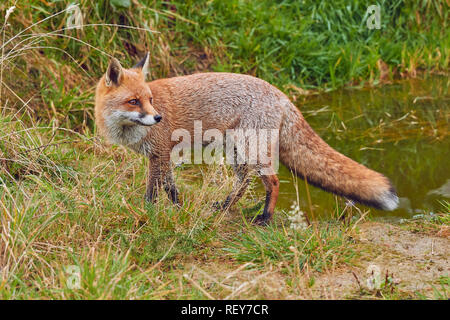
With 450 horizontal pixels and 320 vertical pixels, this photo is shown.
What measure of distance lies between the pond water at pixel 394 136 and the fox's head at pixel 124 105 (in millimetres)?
1489

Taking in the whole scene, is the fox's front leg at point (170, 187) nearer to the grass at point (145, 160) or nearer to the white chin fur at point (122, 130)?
the grass at point (145, 160)

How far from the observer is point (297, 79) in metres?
7.64

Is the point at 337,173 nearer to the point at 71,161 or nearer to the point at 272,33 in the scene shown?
the point at 71,161

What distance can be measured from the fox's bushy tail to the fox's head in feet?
3.67

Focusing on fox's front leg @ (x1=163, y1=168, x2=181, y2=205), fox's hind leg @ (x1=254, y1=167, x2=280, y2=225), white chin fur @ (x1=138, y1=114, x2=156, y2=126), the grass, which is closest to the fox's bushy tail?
fox's hind leg @ (x1=254, y1=167, x2=280, y2=225)

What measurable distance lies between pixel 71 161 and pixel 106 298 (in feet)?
7.62

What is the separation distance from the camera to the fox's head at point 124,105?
13.9 feet

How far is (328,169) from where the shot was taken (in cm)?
425

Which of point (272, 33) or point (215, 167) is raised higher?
point (272, 33)

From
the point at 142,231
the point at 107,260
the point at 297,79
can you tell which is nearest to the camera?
the point at 107,260

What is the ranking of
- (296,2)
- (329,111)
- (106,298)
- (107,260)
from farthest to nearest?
(296,2)
(329,111)
(107,260)
(106,298)

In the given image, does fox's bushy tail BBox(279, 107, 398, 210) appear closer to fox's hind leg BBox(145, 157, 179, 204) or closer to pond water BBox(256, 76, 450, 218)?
pond water BBox(256, 76, 450, 218)

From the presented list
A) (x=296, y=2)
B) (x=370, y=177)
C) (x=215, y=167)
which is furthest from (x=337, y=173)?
(x=296, y=2)

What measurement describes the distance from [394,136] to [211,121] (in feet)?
8.57
